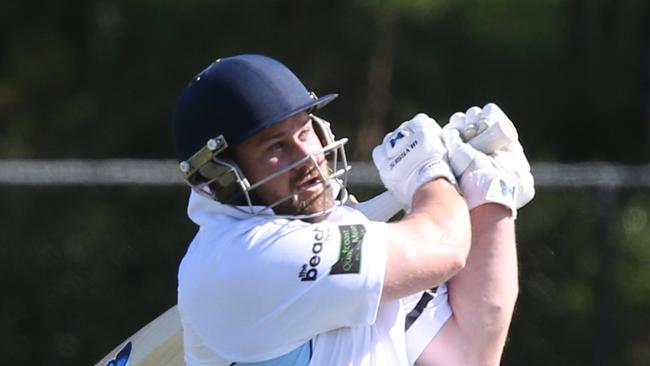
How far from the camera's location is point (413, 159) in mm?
2822

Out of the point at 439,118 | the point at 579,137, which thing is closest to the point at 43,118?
the point at 439,118

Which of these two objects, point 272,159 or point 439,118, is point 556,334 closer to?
point 439,118

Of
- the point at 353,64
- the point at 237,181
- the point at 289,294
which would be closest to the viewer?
the point at 289,294

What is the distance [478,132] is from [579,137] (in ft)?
15.6

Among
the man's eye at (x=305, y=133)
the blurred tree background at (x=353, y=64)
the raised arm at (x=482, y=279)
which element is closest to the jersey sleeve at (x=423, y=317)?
the raised arm at (x=482, y=279)

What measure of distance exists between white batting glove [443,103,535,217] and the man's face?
0.31 meters

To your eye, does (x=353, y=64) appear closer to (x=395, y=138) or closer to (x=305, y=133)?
(x=395, y=138)

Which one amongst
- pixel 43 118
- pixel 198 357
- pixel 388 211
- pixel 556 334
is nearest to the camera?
pixel 198 357

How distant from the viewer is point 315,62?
784 cm

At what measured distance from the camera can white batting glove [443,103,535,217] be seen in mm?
2801

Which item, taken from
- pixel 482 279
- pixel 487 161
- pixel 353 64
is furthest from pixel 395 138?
pixel 353 64

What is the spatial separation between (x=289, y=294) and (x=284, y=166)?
285 millimetres

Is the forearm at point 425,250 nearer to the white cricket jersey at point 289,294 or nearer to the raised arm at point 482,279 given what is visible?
the white cricket jersey at point 289,294

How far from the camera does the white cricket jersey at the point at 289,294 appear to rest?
101 inches
